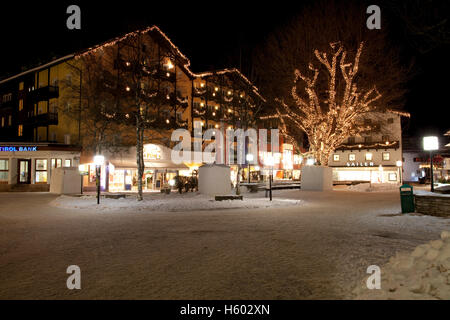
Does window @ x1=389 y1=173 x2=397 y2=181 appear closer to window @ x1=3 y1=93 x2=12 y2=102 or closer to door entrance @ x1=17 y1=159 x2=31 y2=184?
door entrance @ x1=17 y1=159 x2=31 y2=184

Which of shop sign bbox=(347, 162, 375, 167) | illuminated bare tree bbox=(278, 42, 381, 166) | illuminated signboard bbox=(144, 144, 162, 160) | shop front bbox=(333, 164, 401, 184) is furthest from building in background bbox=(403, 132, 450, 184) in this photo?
illuminated signboard bbox=(144, 144, 162, 160)

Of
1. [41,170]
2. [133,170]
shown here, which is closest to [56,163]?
[41,170]

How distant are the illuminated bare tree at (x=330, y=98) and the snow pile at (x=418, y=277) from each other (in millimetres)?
20886

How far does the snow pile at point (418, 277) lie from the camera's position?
12.7 feet

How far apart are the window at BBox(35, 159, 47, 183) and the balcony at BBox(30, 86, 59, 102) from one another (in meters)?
7.06

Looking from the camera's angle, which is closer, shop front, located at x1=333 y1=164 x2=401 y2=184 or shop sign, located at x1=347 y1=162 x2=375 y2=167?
shop front, located at x1=333 y1=164 x2=401 y2=184

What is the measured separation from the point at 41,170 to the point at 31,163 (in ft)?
3.69

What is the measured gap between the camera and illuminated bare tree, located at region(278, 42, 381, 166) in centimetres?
2428

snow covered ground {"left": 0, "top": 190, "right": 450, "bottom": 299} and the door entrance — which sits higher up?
the door entrance

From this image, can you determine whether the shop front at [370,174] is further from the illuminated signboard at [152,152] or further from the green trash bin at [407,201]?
the green trash bin at [407,201]

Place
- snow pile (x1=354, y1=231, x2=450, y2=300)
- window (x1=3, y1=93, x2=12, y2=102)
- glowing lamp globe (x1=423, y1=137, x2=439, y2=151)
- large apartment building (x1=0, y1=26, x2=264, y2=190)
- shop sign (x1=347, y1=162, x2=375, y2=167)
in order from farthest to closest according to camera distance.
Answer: shop sign (x1=347, y1=162, x2=375, y2=167) → window (x1=3, y1=93, x2=12, y2=102) → large apartment building (x1=0, y1=26, x2=264, y2=190) → glowing lamp globe (x1=423, y1=137, x2=439, y2=151) → snow pile (x1=354, y1=231, x2=450, y2=300)

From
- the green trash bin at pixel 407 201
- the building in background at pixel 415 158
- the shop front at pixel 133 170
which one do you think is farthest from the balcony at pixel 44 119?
the building in background at pixel 415 158
